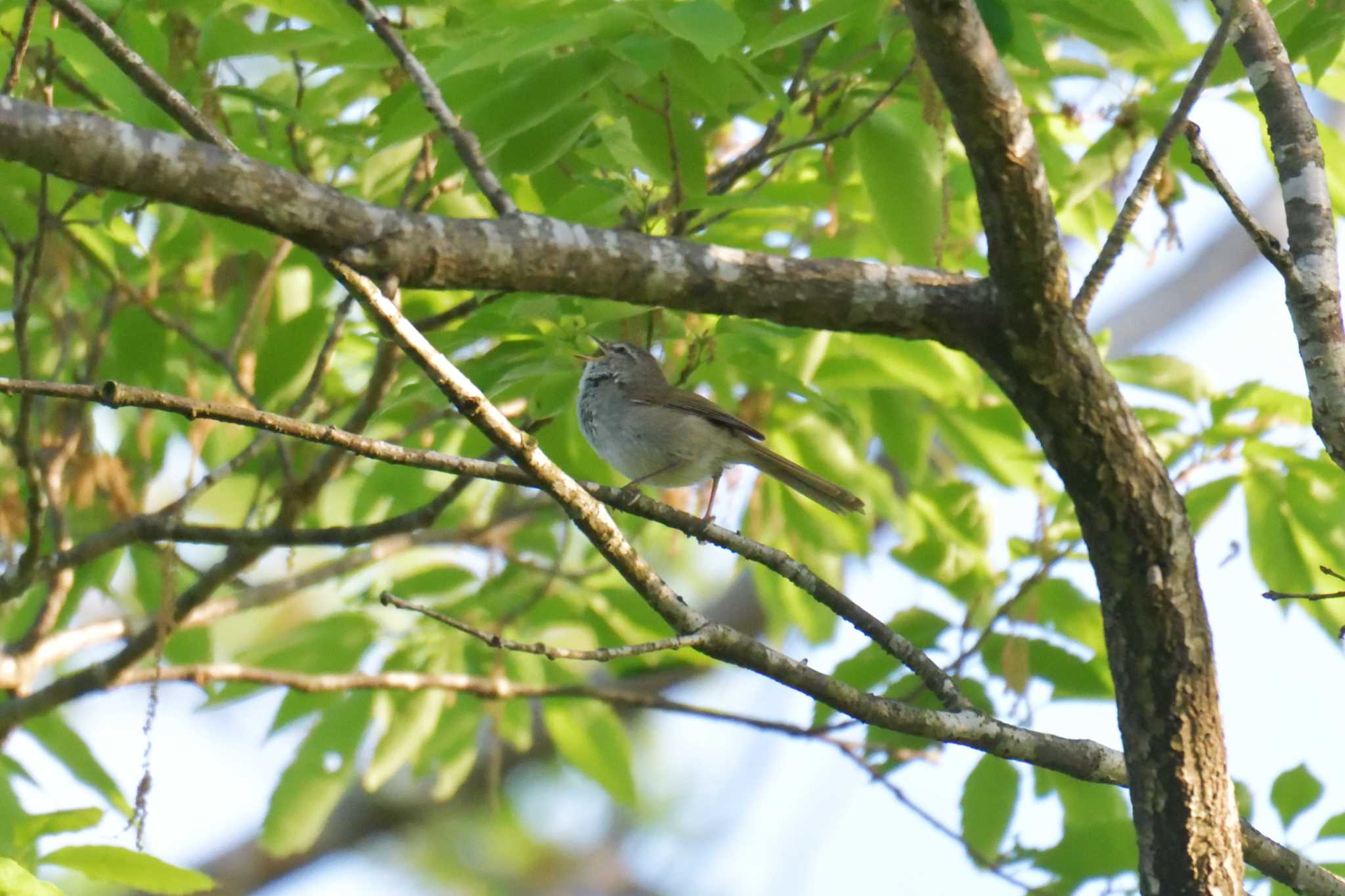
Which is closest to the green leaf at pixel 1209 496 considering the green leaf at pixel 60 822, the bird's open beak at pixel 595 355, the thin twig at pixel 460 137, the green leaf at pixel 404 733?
the bird's open beak at pixel 595 355

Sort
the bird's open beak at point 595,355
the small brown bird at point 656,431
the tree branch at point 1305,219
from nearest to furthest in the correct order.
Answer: the tree branch at point 1305,219 → the bird's open beak at point 595,355 → the small brown bird at point 656,431

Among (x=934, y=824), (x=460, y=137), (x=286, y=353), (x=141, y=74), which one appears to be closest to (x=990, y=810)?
(x=934, y=824)

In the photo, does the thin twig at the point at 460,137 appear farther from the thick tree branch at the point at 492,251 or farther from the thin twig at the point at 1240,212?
the thin twig at the point at 1240,212

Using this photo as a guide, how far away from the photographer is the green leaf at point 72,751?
531 centimetres

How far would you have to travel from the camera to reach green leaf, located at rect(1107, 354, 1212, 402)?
5.64 metres

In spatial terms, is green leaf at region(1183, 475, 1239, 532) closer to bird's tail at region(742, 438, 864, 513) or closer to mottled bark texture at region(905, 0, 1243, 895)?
bird's tail at region(742, 438, 864, 513)

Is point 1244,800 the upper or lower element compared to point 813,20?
lower

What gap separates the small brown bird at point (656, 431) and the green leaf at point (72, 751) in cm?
231

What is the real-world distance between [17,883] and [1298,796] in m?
3.62

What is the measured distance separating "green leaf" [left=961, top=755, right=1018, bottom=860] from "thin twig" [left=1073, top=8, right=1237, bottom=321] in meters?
1.98

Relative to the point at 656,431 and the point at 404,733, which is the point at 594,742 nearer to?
the point at 404,733

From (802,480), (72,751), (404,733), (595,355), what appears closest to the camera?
(595,355)

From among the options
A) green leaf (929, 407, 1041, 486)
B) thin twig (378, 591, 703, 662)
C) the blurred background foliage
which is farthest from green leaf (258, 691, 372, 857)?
thin twig (378, 591, 703, 662)

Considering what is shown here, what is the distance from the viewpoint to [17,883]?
2863 mm
